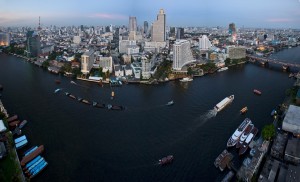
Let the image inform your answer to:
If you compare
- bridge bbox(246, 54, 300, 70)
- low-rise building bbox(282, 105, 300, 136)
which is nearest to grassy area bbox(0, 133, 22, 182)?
low-rise building bbox(282, 105, 300, 136)

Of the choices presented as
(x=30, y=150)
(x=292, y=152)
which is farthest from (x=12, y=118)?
(x=292, y=152)

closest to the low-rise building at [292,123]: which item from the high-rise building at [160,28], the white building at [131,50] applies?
the white building at [131,50]

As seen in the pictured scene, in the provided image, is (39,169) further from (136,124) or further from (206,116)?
(206,116)

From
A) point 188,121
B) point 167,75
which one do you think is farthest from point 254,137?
point 167,75

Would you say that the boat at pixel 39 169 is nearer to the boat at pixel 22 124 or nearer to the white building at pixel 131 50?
the boat at pixel 22 124

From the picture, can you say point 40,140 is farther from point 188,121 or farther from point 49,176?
point 188,121
